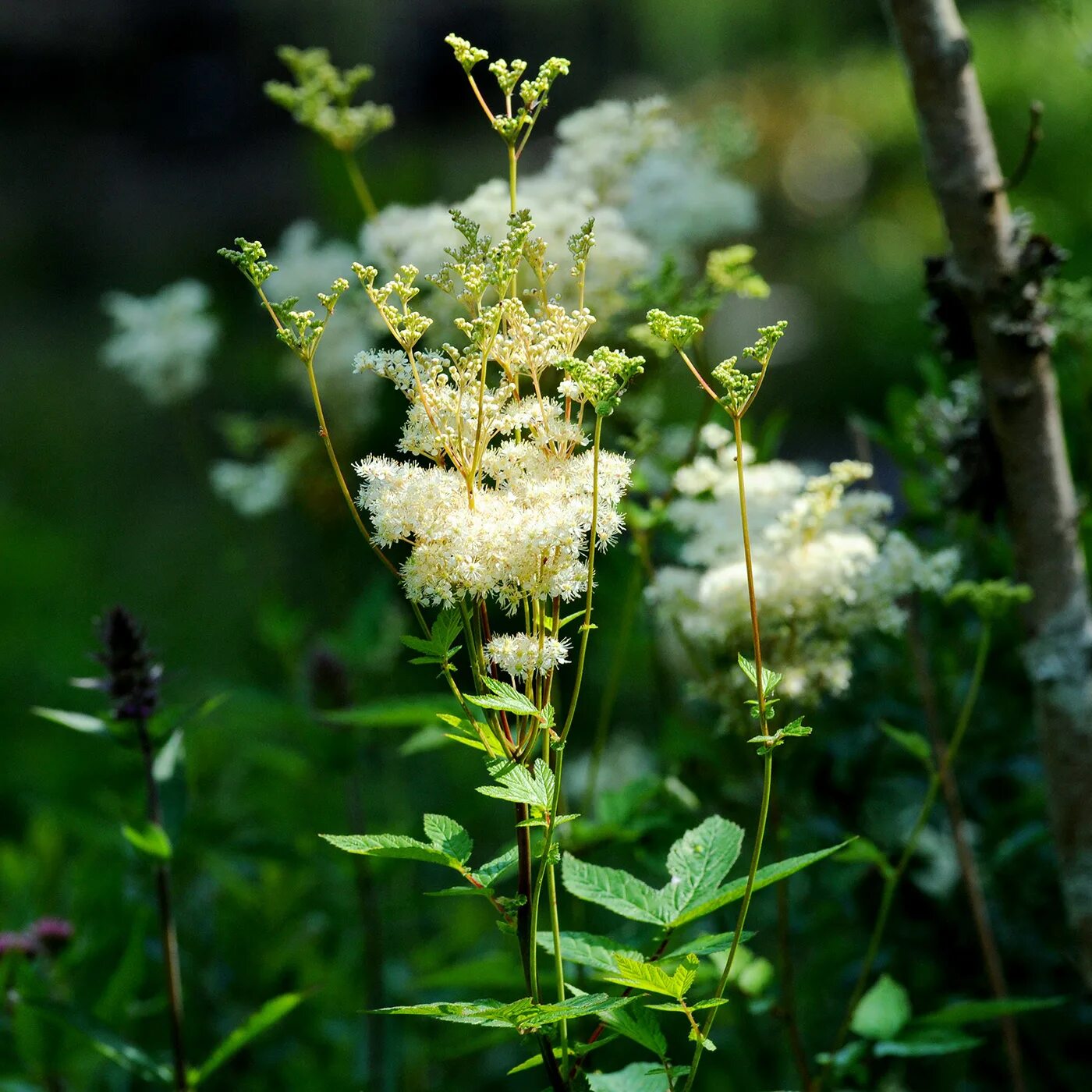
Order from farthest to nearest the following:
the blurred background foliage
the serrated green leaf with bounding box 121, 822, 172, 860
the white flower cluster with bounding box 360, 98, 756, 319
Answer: the blurred background foliage < the white flower cluster with bounding box 360, 98, 756, 319 < the serrated green leaf with bounding box 121, 822, 172, 860

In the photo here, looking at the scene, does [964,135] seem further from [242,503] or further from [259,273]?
[242,503]

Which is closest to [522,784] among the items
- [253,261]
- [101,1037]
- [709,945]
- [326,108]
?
[709,945]

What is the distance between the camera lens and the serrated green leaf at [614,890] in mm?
634

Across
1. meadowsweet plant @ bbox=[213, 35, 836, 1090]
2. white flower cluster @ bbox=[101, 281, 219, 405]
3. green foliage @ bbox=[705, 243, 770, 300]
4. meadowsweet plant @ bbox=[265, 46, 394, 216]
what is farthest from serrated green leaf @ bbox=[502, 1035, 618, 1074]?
white flower cluster @ bbox=[101, 281, 219, 405]

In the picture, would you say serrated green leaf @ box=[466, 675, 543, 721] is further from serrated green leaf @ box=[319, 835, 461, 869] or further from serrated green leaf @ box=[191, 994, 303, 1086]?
serrated green leaf @ box=[191, 994, 303, 1086]

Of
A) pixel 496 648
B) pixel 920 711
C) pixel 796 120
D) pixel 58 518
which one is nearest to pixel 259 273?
pixel 496 648

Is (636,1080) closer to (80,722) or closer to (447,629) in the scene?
(447,629)

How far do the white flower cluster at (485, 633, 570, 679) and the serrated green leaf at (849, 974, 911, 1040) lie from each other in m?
0.48

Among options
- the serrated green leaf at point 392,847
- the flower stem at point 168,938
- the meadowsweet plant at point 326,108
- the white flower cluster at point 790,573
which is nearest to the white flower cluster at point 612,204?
the meadowsweet plant at point 326,108

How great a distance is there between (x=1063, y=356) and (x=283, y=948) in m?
1.06

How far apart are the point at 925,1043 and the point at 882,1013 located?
0.04 metres

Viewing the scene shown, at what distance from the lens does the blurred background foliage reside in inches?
44.0

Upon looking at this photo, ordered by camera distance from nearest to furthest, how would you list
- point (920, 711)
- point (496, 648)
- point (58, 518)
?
point (496, 648) → point (920, 711) → point (58, 518)

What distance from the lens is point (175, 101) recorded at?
26.2ft
